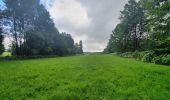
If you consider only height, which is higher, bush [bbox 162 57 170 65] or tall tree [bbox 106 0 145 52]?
tall tree [bbox 106 0 145 52]

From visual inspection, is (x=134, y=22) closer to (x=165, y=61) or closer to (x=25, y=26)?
(x=25, y=26)

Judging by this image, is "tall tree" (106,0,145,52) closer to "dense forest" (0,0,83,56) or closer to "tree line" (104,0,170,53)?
"tree line" (104,0,170,53)

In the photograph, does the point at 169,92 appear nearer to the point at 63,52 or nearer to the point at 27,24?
the point at 27,24

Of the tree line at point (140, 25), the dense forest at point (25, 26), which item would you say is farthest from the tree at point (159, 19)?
the dense forest at point (25, 26)

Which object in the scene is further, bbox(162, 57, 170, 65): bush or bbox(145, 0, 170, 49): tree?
bbox(145, 0, 170, 49): tree

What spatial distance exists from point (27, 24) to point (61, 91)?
4741 cm

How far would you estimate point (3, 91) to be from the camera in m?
8.77

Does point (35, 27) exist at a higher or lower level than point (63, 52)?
higher

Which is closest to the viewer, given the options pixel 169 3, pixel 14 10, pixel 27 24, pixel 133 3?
pixel 169 3

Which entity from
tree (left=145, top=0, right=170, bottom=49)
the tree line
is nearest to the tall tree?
the tree line

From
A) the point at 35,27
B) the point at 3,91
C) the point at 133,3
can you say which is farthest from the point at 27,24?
the point at 3,91

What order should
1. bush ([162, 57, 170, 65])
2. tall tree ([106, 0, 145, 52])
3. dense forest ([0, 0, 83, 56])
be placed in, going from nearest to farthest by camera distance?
1. bush ([162, 57, 170, 65])
2. dense forest ([0, 0, 83, 56])
3. tall tree ([106, 0, 145, 52])

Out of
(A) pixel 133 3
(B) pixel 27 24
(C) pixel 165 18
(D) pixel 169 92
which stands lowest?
(D) pixel 169 92

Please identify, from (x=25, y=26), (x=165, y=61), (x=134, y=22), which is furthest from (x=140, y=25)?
(x=165, y=61)
